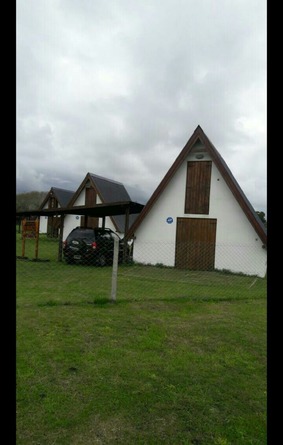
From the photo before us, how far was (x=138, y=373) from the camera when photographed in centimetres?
360

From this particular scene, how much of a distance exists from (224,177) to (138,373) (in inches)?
493

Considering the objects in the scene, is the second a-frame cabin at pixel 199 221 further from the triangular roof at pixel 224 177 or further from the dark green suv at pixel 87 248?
the dark green suv at pixel 87 248

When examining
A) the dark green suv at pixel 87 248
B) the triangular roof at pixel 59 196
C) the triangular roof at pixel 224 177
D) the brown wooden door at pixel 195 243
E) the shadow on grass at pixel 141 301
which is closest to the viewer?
the shadow on grass at pixel 141 301

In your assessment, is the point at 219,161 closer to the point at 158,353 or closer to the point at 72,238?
the point at 72,238

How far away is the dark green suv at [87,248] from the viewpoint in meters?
14.4

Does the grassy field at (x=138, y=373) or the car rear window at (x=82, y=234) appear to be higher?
the car rear window at (x=82, y=234)

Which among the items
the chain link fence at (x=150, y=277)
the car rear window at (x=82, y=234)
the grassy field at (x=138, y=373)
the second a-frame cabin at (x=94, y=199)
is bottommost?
the chain link fence at (x=150, y=277)

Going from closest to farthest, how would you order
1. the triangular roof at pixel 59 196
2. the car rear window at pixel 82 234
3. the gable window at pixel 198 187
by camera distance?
1. the car rear window at pixel 82 234
2. the gable window at pixel 198 187
3. the triangular roof at pixel 59 196

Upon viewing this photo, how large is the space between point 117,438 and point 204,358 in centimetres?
193

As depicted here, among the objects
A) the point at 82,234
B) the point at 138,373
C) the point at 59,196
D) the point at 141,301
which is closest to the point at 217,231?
the point at 82,234

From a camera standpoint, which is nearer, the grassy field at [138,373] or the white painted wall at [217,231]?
the grassy field at [138,373]

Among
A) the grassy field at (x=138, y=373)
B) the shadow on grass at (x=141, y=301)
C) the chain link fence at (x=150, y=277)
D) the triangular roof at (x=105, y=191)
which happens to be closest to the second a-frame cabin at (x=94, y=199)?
the triangular roof at (x=105, y=191)

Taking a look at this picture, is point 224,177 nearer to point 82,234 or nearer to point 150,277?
→ point 150,277

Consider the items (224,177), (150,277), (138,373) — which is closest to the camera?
(138,373)
